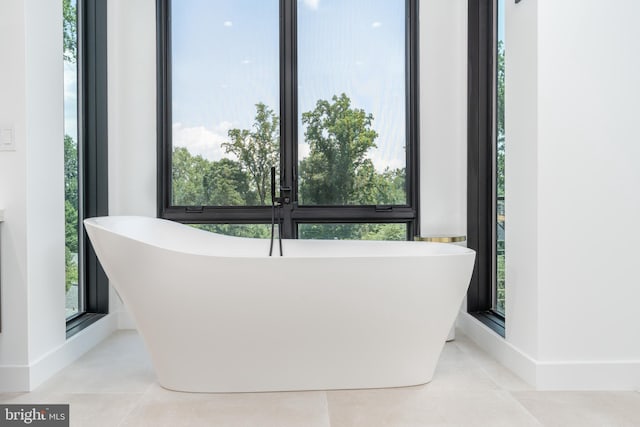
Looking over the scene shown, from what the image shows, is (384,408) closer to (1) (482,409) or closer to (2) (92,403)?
(1) (482,409)

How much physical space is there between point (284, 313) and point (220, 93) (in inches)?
70.9

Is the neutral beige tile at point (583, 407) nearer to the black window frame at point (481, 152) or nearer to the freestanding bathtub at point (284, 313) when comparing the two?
the freestanding bathtub at point (284, 313)

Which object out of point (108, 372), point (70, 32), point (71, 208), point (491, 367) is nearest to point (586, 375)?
point (491, 367)

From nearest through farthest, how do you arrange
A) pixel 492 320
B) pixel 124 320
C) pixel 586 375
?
pixel 586 375
pixel 492 320
pixel 124 320

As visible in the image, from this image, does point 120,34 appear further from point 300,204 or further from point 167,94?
point 300,204

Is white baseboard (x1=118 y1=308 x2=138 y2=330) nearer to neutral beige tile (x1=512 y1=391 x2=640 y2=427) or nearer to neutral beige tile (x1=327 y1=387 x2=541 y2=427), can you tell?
neutral beige tile (x1=327 y1=387 x2=541 y2=427)

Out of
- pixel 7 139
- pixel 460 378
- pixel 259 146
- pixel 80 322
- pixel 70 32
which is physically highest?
pixel 70 32

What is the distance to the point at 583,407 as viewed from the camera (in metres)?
1.88

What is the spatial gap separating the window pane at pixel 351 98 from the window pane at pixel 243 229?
1.18 feet

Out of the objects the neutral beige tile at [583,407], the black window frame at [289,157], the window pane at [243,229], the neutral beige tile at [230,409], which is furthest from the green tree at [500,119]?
the neutral beige tile at [230,409]

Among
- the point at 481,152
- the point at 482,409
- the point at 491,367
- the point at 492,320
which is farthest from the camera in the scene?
the point at 481,152

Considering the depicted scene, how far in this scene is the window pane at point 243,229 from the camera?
10.6 feet

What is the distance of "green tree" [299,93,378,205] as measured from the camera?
324 centimetres

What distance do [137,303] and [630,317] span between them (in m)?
2.05
